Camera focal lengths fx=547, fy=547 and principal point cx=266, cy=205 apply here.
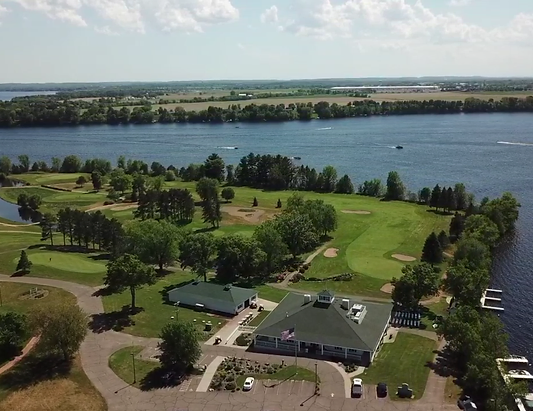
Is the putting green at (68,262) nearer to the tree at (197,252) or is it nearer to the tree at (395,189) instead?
the tree at (197,252)

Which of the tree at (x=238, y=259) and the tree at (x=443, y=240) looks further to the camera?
the tree at (x=443, y=240)

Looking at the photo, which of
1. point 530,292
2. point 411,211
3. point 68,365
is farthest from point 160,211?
point 530,292

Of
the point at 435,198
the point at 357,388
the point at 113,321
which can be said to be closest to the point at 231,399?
the point at 357,388

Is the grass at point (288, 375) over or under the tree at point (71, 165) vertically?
under

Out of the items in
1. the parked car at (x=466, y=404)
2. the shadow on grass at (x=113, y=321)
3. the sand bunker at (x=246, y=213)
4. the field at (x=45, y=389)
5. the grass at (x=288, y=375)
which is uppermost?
the sand bunker at (x=246, y=213)

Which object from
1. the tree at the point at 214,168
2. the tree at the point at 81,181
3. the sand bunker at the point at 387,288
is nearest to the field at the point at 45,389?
the sand bunker at the point at 387,288

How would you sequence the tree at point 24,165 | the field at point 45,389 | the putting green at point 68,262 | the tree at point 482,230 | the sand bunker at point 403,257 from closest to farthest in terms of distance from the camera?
the field at point 45,389
the putting green at point 68,262
the tree at point 482,230
the sand bunker at point 403,257
the tree at point 24,165

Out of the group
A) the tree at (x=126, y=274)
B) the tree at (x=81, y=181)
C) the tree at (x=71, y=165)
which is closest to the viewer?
the tree at (x=126, y=274)

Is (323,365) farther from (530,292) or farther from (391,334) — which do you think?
(530,292)

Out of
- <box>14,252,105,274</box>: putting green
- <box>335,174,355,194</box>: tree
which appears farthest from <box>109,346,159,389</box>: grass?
<box>335,174,355,194</box>: tree
